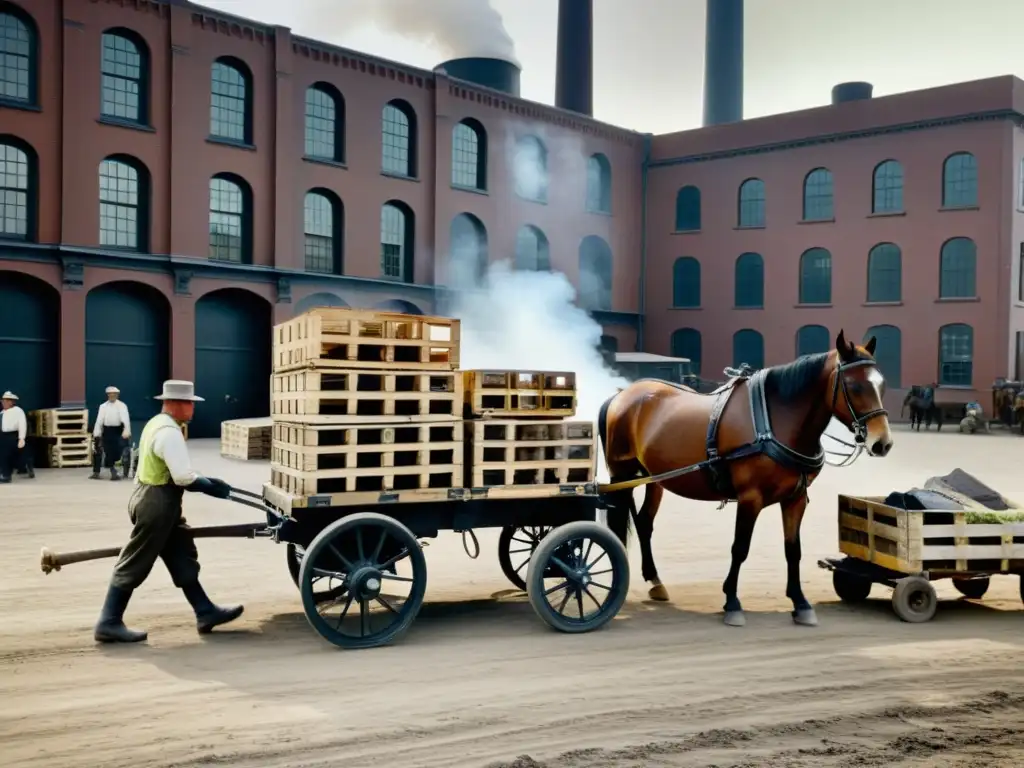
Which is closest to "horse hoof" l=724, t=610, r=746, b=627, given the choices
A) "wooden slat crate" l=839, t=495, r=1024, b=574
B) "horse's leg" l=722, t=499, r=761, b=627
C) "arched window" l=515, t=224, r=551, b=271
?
"horse's leg" l=722, t=499, r=761, b=627

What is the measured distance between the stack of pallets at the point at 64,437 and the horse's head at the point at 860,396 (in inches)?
683

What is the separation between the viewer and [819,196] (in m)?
37.6

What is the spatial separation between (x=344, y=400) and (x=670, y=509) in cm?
814

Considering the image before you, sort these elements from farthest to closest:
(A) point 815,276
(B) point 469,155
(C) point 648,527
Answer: (A) point 815,276
(B) point 469,155
(C) point 648,527

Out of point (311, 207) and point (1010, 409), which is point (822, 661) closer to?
point (311, 207)

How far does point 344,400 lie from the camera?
657cm

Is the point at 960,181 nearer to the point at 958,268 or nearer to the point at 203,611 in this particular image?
the point at 958,268

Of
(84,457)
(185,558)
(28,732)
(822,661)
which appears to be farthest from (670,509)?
(84,457)

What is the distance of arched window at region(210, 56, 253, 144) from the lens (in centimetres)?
2697

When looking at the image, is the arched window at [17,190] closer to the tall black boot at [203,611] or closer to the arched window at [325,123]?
the arched window at [325,123]

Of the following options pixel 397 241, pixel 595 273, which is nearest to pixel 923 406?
pixel 595 273

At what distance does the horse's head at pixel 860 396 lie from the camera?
22.8 ft

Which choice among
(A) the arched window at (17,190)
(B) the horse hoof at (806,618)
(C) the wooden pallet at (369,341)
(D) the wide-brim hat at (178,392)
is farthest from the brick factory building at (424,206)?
(B) the horse hoof at (806,618)

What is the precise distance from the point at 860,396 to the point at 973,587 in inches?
91.5
